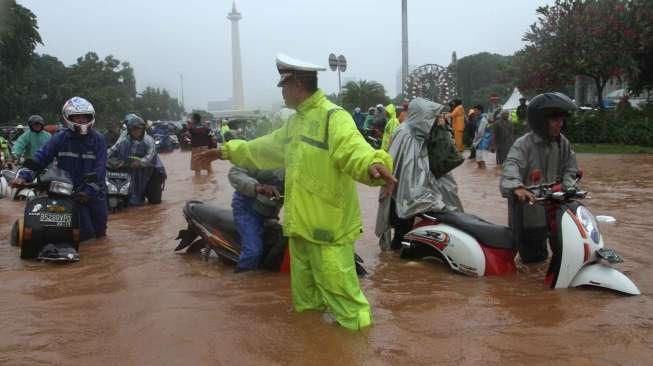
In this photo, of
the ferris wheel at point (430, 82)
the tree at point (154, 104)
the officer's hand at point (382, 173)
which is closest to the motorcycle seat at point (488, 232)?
the officer's hand at point (382, 173)

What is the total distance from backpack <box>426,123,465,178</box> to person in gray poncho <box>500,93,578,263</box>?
1.05 m

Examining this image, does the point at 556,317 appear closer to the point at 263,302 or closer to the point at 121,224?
the point at 263,302

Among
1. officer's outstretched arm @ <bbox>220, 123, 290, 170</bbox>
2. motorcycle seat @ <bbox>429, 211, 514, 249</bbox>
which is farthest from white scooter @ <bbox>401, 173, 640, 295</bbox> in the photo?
officer's outstretched arm @ <bbox>220, 123, 290, 170</bbox>

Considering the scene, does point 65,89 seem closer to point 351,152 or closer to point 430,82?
point 430,82

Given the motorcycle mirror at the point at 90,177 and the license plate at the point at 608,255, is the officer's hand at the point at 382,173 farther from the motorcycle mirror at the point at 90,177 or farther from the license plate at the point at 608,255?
the motorcycle mirror at the point at 90,177

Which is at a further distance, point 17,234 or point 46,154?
point 17,234

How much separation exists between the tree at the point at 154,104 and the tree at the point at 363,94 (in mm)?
40653

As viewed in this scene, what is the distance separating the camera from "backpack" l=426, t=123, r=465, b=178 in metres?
6.25

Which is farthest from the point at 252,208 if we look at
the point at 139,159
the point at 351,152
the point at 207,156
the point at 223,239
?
the point at 139,159

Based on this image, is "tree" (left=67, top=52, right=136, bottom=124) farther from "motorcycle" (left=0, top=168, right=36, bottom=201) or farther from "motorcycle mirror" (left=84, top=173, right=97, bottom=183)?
"motorcycle mirror" (left=84, top=173, right=97, bottom=183)

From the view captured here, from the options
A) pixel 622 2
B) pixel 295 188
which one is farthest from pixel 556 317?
pixel 622 2

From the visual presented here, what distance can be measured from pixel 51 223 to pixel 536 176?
4415mm

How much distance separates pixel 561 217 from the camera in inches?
184

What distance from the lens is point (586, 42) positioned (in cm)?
2114
